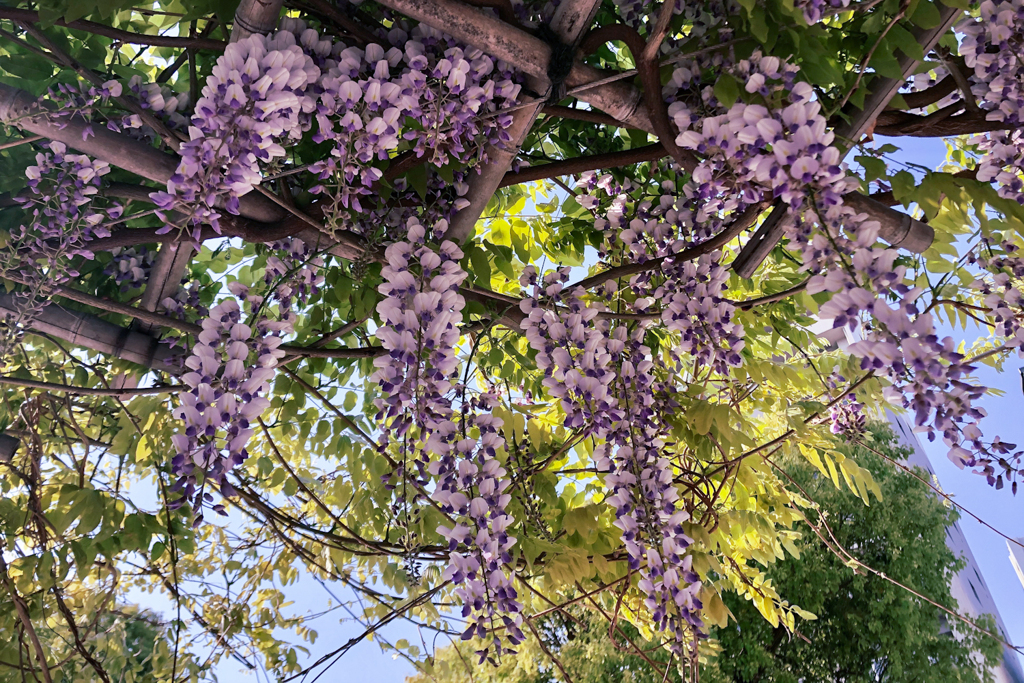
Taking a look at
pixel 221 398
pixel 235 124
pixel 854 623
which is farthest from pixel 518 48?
pixel 854 623

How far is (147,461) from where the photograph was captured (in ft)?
6.27

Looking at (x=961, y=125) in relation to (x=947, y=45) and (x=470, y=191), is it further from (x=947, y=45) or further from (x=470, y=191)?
(x=470, y=191)

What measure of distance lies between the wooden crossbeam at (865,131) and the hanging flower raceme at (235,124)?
0.74m

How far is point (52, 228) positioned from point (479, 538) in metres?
0.97

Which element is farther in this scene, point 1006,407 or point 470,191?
point 1006,407

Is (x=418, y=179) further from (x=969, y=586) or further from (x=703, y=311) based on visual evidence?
(x=969, y=586)

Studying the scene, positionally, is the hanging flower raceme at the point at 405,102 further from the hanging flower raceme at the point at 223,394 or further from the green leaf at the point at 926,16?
the green leaf at the point at 926,16

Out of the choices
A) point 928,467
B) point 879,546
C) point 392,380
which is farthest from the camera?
point 928,467

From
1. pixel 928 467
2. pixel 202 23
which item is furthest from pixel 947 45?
pixel 928 467

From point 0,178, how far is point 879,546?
8.17 meters

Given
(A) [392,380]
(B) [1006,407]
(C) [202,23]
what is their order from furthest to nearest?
(B) [1006,407] → (C) [202,23] → (A) [392,380]

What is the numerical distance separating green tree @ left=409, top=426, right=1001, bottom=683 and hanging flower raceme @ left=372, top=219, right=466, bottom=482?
5.87 m

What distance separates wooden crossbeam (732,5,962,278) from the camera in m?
1.04

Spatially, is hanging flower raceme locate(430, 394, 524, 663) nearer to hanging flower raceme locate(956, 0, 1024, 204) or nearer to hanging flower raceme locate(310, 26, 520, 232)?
hanging flower raceme locate(310, 26, 520, 232)
